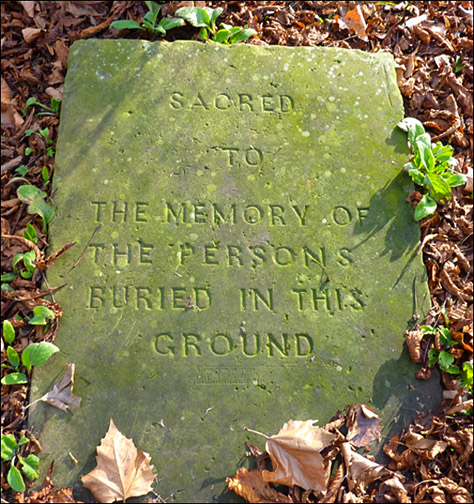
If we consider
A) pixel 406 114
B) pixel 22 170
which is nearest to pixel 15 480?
pixel 22 170

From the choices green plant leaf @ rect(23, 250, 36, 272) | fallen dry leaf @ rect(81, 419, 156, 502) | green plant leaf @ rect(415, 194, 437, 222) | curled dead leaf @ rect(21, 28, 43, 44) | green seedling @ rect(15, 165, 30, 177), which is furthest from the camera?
curled dead leaf @ rect(21, 28, 43, 44)

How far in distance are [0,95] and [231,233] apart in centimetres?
211

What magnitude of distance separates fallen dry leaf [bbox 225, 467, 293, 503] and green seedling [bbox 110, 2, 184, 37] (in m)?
2.92

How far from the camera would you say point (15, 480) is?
2367 mm

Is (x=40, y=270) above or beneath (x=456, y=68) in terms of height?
beneath

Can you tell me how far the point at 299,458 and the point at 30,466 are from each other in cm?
137

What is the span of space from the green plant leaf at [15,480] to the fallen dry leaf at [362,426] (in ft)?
5.52

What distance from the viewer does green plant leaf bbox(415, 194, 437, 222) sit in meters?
2.88

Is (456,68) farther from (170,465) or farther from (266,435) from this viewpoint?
(170,465)

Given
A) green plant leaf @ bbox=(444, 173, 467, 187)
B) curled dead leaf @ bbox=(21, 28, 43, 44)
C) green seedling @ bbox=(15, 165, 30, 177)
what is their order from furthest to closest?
1. curled dead leaf @ bbox=(21, 28, 43, 44)
2. green seedling @ bbox=(15, 165, 30, 177)
3. green plant leaf @ bbox=(444, 173, 467, 187)

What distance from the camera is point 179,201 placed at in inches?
112

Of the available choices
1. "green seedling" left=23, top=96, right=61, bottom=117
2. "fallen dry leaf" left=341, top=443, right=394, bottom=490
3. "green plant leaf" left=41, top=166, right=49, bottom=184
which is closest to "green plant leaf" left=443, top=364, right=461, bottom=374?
"fallen dry leaf" left=341, top=443, right=394, bottom=490

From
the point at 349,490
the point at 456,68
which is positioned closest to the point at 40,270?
the point at 349,490

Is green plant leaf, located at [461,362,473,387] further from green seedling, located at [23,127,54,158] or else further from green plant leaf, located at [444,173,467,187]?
green seedling, located at [23,127,54,158]
